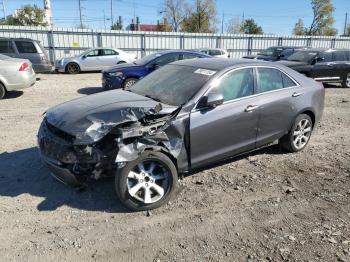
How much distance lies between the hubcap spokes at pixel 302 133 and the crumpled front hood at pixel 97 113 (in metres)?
2.56

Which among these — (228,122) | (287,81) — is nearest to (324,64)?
(287,81)

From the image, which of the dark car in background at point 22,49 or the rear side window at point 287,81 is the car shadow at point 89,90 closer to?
the dark car in background at point 22,49

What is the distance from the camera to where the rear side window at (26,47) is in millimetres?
14500

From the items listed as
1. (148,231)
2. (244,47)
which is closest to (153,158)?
(148,231)

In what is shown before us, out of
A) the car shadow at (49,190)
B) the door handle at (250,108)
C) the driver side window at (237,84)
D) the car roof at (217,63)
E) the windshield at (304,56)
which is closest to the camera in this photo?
the car shadow at (49,190)

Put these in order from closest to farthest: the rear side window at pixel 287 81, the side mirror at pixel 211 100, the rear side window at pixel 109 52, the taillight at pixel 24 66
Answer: the side mirror at pixel 211 100 < the rear side window at pixel 287 81 < the taillight at pixel 24 66 < the rear side window at pixel 109 52

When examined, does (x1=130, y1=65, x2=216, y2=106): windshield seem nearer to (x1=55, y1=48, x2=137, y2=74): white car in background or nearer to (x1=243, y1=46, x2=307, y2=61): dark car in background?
(x1=243, y1=46, x2=307, y2=61): dark car in background

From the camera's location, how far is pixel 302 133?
5586 millimetres

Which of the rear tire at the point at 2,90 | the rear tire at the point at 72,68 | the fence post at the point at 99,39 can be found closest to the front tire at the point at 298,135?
the rear tire at the point at 2,90

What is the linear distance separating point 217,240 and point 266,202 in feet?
3.48

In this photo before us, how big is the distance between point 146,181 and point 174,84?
155cm

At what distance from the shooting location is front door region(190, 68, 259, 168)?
4.08m

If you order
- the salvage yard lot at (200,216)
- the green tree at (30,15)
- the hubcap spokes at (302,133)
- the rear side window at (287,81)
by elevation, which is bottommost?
the salvage yard lot at (200,216)

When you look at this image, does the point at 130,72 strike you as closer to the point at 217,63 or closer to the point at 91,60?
the point at 217,63
